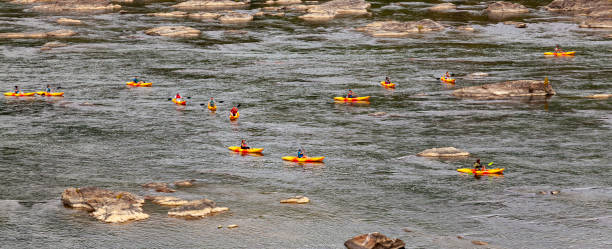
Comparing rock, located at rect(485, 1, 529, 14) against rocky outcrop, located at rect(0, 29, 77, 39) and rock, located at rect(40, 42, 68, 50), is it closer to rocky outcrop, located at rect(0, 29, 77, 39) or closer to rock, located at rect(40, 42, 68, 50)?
rocky outcrop, located at rect(0, 29, 77, 39)

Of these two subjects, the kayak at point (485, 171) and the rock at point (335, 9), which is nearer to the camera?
the kayak at point (485, 171)

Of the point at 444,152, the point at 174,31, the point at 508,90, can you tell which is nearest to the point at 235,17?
the point at 174,31

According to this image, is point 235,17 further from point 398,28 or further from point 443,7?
point 443,7

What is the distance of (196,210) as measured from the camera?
55.7 meters

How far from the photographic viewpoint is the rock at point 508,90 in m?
A: 98.4

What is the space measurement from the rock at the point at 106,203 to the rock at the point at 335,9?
119 metres

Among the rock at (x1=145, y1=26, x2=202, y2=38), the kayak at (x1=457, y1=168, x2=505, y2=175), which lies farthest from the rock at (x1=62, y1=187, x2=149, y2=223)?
the rock at (x1=145, y1=26, x2=202, y2=38)

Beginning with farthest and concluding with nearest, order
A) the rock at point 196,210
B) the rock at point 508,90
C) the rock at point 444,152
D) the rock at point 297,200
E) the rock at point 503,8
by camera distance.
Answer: the rock at point 503,8 → the rock at point 508,90 → the rock at point 444,152 → the rock at point 297,200 → the rock at point 196,210

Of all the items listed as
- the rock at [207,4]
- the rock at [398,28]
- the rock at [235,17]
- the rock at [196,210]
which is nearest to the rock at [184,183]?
the rock at [196,210]

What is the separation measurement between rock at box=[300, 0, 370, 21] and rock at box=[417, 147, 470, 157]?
103m

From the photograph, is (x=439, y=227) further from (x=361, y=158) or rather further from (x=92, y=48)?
(x=92, y=48)

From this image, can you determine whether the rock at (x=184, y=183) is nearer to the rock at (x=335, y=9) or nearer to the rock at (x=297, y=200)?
the rock at (x=297, y=200)

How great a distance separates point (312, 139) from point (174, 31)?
78.0 m

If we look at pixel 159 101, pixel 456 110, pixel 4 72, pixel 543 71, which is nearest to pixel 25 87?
pixel 4 72
